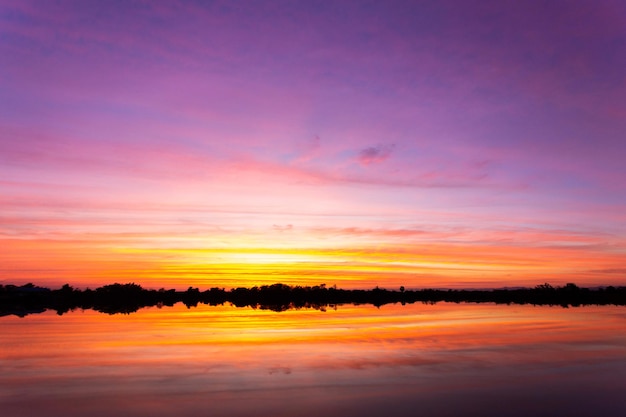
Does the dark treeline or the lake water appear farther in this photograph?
the dark treeline

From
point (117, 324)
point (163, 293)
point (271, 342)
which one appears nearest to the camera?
point (271, 342)

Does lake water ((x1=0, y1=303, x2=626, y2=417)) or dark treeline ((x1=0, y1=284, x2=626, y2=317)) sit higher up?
dark treeline ((x1=0, y1=284, x2=626, y2=317))

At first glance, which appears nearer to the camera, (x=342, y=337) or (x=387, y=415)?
(x=387, y=415)

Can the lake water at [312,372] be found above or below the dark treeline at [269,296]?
below

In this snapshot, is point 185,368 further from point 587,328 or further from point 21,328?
point 587,328

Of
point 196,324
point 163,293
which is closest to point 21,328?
point 196,324

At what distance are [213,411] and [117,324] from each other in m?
28.5

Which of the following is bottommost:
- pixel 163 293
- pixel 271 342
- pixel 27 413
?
pixel 27 413

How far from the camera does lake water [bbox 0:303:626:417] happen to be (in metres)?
15.6

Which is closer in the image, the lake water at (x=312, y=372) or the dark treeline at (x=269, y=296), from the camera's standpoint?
the lake water at (x=312, y=372)

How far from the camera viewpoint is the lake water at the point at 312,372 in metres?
15.6

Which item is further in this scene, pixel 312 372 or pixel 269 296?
pixel 269 296

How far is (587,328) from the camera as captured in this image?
37.8 m

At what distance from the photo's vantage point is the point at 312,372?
67.7 feet
